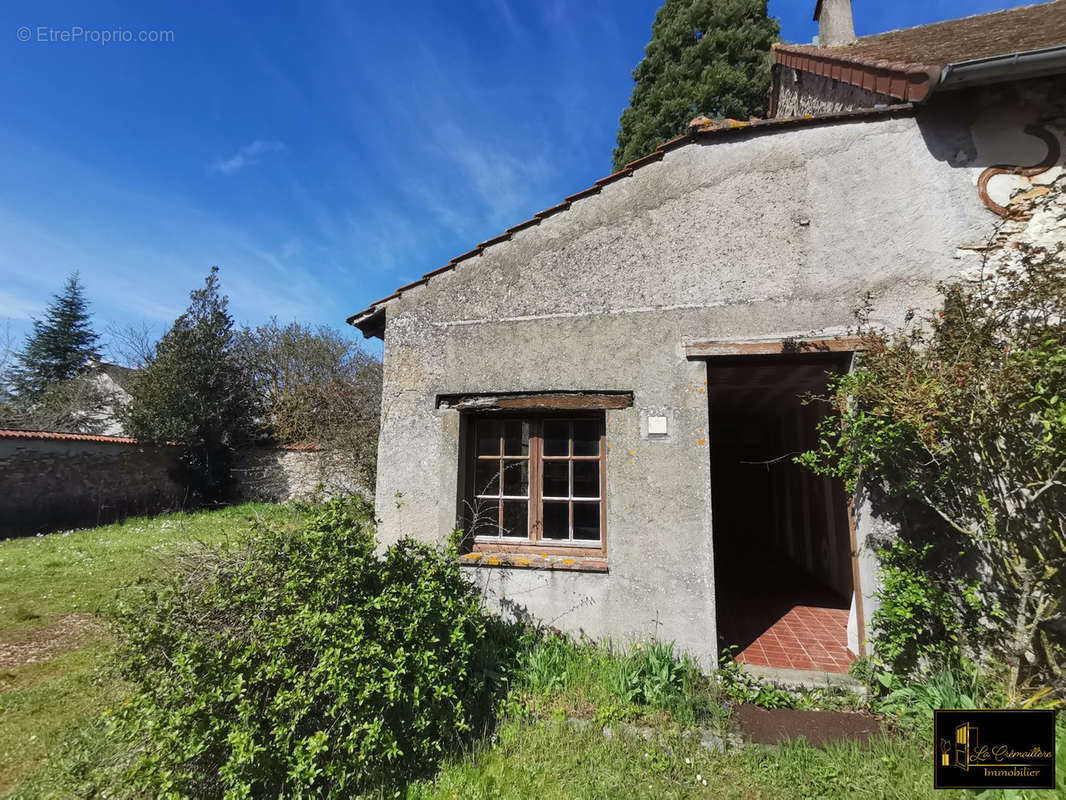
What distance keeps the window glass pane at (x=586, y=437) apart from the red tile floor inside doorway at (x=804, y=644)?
2485 millimetres

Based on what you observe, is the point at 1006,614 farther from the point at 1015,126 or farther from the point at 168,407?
the point at 168,407

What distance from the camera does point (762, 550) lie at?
10508mm

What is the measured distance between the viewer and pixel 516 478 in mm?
5023

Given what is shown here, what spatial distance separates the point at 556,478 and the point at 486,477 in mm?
821

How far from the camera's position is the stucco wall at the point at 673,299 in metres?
4.16

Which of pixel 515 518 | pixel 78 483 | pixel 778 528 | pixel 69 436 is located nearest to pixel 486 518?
pixel 515 518

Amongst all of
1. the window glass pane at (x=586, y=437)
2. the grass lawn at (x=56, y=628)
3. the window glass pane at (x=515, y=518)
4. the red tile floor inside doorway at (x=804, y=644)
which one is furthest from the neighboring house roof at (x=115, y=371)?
the red tile floor inside doorway at (x=804, y=644)

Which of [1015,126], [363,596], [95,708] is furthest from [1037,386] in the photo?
[95,708]

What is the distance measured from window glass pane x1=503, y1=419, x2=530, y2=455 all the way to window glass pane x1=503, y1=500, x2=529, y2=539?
1.85ft

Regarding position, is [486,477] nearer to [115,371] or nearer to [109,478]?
[109,478]

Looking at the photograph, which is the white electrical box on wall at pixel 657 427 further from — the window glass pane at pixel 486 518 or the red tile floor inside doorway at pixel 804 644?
the red tile floor inside doorway at pixel 804 644

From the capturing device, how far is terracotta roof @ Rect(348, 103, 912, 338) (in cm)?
437

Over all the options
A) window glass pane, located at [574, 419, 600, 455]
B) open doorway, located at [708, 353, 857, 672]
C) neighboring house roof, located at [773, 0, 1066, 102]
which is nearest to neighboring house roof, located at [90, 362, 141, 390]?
window glass pane, located at [574, 419, 600, 455]

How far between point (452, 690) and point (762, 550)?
954 cm
